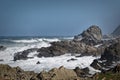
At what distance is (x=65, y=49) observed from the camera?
218ft

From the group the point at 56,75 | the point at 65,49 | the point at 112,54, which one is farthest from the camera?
the point at 65,49

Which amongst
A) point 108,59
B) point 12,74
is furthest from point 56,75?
point 108,59

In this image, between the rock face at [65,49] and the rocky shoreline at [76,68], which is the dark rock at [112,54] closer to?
the rocky shoreline at [76,68]

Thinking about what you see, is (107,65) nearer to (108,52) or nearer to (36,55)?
(108,52)

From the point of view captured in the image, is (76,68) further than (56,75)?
Yes

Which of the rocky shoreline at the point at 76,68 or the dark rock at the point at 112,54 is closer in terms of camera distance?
the rocky shoreline at the point at 76,68

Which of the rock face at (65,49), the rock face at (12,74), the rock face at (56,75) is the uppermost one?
the rock face at (56,75)

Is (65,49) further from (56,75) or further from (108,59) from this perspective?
(56,75)

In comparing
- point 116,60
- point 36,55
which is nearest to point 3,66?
point 116,60

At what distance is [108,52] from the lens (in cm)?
5016

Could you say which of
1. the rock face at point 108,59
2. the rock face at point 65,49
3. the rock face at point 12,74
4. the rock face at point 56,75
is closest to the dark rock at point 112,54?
the rock face at point 108,59

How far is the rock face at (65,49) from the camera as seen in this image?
6166cm

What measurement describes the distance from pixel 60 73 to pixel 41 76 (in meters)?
1.86

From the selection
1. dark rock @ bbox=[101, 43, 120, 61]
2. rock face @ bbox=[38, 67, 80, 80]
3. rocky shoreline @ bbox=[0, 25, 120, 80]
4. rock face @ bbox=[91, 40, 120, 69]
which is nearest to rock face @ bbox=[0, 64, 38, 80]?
rocky shoreline @ bbox=[0, 25, 120, 80]
